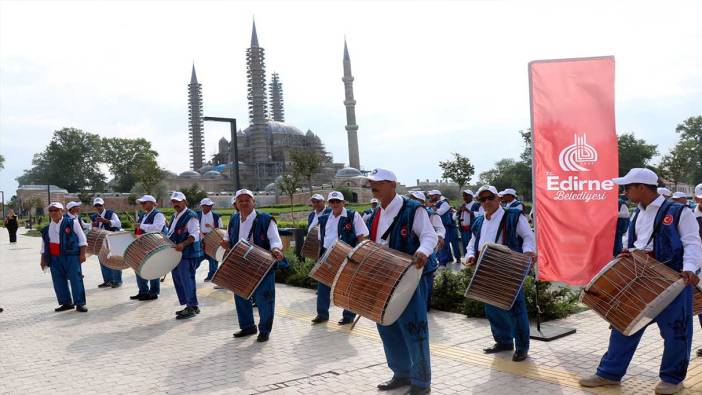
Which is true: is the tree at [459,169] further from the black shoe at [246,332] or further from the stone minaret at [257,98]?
the stone minaret at [257,98]

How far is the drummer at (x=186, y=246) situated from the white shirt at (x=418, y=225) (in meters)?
4.56

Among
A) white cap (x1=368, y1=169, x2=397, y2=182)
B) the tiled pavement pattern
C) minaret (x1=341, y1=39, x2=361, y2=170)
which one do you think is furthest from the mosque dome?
white cap (x1=368, y1=169, x2=397, y2=182)

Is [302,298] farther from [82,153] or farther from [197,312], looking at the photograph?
[82,153]

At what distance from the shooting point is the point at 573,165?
22.0 ft

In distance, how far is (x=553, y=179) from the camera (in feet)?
22.4

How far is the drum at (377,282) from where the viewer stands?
479 cm

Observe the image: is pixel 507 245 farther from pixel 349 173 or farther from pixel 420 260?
pixel 349 173

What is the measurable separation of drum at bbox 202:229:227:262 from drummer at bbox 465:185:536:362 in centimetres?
603

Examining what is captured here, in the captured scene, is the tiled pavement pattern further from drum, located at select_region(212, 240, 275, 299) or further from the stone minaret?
the stone minaret

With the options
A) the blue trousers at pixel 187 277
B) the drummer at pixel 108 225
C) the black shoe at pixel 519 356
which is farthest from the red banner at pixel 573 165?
the drummer at pixel 108 225

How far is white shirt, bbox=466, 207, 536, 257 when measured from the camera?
6.16 meters

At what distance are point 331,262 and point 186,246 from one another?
276 centimetres

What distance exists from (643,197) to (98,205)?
11.0 metres

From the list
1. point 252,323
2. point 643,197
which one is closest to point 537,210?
point 643,197
